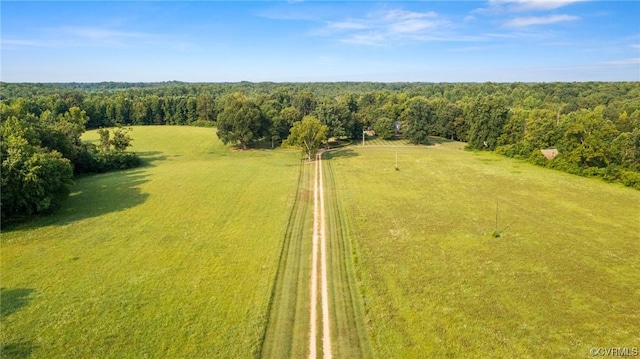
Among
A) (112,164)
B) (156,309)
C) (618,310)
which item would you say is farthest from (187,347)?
(112,164)

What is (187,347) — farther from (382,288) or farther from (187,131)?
(187,131)

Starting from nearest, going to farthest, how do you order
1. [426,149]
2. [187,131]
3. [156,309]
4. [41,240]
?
[156,309] < [41,240] < [426,149] < [187,131]

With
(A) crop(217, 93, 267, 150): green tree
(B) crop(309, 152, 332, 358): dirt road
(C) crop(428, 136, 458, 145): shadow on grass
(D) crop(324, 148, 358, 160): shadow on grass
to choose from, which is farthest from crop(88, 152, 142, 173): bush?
(C) crop(428, 136, 458, 145): shadow on grass

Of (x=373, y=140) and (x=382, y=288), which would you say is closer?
(x=382, y=288)

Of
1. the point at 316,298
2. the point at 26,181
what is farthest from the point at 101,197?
the point at 316,298

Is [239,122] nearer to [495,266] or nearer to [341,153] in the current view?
[341,153]

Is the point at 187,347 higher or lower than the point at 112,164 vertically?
lower

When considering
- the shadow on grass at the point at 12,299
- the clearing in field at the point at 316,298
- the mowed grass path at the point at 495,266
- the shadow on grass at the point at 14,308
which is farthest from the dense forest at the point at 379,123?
the clearing in field at the point at 316,298
